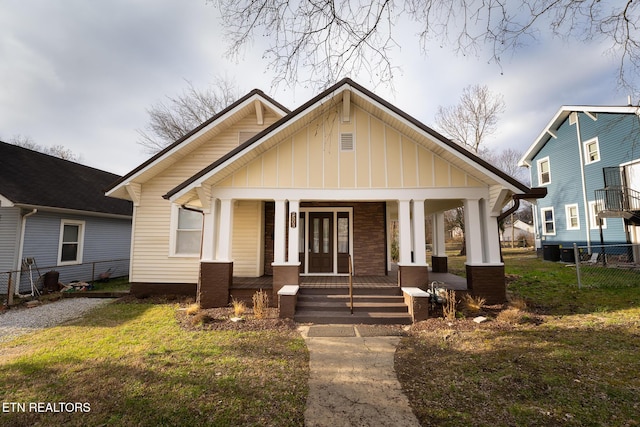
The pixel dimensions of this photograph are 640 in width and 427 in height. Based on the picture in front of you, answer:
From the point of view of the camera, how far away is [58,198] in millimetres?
10672

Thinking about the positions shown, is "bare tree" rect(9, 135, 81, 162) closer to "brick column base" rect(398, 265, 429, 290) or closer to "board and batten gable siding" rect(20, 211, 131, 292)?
"board and batten gable siding" rect(20, 211, 131, 292)

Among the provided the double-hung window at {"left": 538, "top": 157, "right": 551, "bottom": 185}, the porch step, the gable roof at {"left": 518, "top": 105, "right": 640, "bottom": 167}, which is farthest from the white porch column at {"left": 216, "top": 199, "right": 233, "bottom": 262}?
the double-hung window at {"left": 538, "top": 157, "right": 551, "bottom": 185}

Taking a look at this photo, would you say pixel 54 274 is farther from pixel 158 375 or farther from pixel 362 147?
pixel 362 147

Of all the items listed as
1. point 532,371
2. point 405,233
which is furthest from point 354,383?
point 405,233

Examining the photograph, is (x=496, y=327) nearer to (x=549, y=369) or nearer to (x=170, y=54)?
(x=549, y=369)

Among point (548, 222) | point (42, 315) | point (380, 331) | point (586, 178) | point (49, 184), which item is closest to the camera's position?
point (380, 331)

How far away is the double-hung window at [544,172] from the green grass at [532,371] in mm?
14920

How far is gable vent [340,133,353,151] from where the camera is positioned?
773 centimetres

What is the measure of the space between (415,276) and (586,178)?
15821mm

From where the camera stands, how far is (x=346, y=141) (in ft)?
25.4

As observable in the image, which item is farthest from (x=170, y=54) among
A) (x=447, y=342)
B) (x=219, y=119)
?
(x=447, y=342)

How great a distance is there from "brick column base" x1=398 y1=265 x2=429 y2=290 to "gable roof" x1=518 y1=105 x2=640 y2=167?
45.2 ft

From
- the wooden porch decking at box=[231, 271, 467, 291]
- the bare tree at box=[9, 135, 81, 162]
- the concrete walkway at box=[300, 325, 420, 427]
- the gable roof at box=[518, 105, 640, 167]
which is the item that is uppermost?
the bare tree at box=[9, 135, 81, 162]

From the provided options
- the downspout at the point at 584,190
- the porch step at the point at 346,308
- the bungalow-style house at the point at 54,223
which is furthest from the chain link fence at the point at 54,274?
the downspout at the point at 584,190
